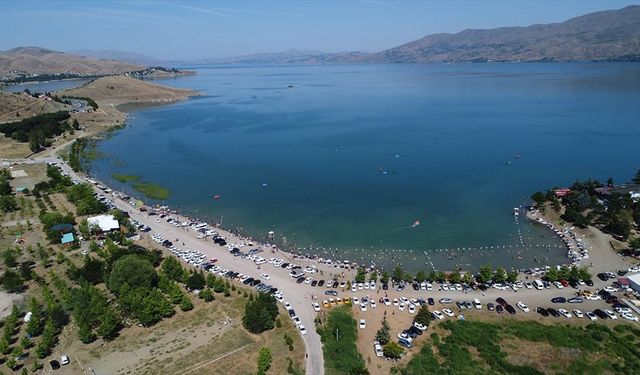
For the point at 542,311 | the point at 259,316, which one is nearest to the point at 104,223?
Answer: the point at 259,316

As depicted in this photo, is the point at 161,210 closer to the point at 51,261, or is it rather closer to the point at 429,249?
the point at 51,261

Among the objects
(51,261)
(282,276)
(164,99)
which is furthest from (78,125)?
(282,276)

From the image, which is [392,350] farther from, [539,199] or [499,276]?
[539,199]

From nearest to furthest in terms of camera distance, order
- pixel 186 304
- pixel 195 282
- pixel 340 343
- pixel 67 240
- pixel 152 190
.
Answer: pixel 340 343
pixel 186 304
pixel 195 282
pixel 67 240
pixel 152 190

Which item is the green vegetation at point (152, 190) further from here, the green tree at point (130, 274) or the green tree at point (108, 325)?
the green tree at point (108, 325)

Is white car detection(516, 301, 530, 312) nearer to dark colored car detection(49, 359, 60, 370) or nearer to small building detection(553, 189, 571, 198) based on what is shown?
small building detection(553, 189, 571, 198)

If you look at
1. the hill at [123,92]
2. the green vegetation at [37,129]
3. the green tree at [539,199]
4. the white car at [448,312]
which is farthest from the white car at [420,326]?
the hill at [123,92]
